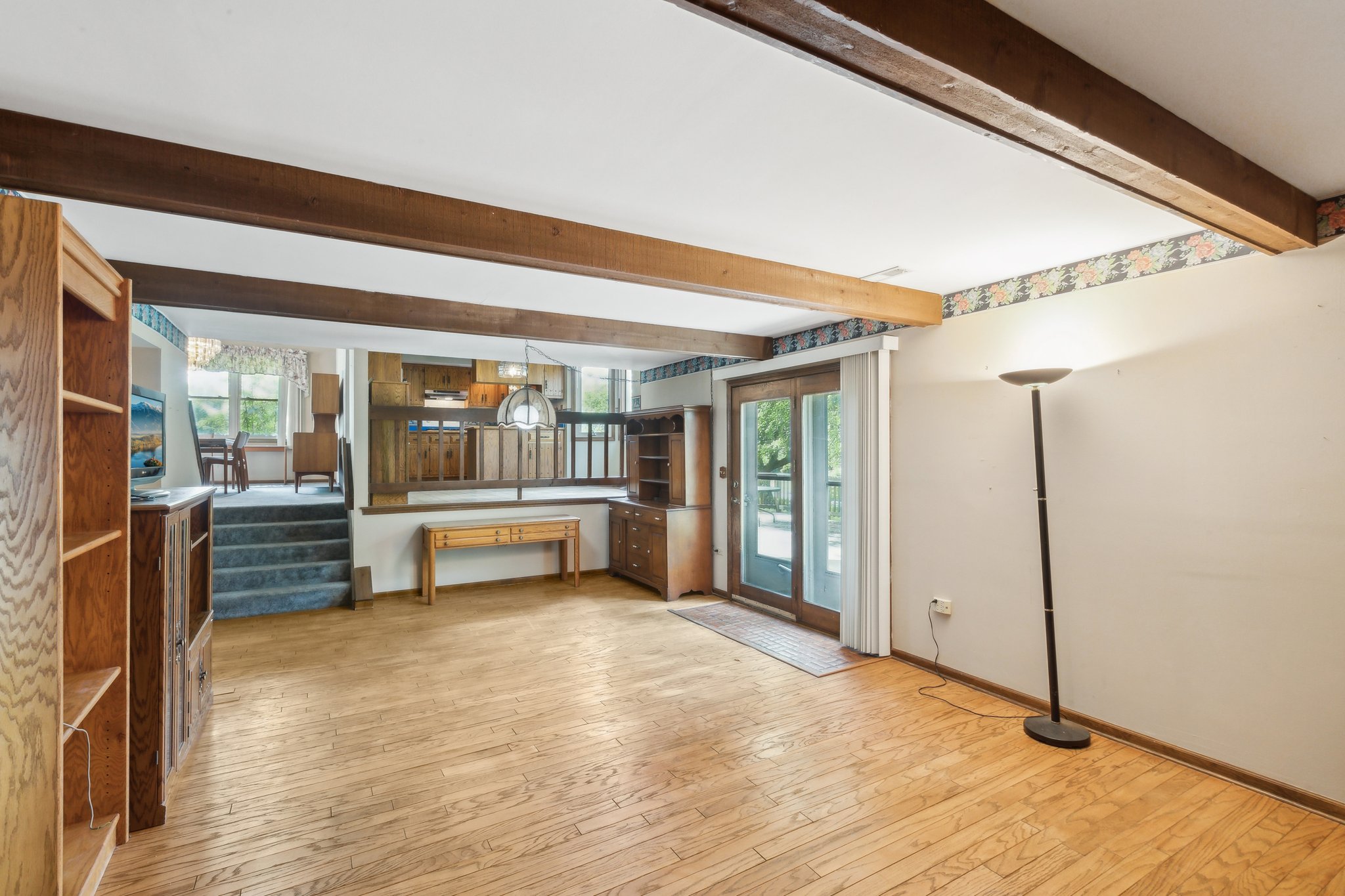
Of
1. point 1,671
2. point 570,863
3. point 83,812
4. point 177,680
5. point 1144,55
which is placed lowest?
point 570,863

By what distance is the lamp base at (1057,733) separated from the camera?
3.07m

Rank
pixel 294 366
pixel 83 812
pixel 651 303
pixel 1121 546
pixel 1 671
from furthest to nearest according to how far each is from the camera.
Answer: pixel 294 366 → pixel 651 303 → pixel 1121 546 → pixel 83 812 → pixel 1 671

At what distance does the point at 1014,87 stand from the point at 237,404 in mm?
12032

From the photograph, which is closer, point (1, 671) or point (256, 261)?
point (1, 671)

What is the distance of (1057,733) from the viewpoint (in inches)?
124

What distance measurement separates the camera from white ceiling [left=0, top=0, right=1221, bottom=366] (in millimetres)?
1485

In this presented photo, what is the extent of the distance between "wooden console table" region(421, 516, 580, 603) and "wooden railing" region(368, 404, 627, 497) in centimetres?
69

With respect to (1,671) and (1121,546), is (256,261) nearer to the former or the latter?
(1,671)

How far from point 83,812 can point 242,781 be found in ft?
1.95

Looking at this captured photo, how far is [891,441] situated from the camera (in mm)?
4434

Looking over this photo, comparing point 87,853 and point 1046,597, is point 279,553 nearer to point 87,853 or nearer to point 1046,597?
point 87,853

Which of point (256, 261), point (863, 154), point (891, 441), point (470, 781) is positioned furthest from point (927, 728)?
point (256, 261)

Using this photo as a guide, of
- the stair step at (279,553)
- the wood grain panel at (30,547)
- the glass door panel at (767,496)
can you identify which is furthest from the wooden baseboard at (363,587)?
the wood grain panel at (30,547)

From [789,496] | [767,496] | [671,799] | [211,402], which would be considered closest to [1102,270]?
[789,496]
